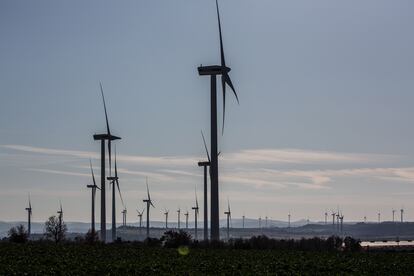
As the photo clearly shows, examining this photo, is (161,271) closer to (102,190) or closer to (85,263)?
(85,263)

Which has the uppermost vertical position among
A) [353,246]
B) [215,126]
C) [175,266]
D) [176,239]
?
[215,126]

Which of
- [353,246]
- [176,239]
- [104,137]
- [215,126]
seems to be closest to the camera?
[215,126]

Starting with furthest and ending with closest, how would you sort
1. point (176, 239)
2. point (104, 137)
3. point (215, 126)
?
point (104, 137) → point (176, 239) → point (215, 126)

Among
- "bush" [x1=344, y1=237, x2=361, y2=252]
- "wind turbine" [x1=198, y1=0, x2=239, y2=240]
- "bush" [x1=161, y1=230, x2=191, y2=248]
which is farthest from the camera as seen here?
"bush" [x1=344, y1=237, x2=361, y2=252]

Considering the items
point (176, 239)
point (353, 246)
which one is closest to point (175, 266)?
point (176, 239)

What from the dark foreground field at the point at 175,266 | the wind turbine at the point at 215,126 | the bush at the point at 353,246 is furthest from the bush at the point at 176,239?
the dark foreground field at the point at 175,266

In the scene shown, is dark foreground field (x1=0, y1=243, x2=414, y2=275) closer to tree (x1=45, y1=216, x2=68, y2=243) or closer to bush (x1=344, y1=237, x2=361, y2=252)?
bush (x1=344, y1=237, x2=361, y2=252)

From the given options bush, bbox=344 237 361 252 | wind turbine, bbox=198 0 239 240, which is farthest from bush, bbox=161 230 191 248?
bush, bbox=344 237 361 252

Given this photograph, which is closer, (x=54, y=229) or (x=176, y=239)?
(x=176, y=239)

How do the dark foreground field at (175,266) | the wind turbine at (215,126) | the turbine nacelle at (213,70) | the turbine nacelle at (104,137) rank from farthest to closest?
the turbine nacelle at (104,137) → the turbine nacelle at (213,70) → the wind turbine at (215,126) → the dark foreground field at (175,266)

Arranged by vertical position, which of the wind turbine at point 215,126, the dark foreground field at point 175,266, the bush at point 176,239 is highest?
the wind turbine at point 215,126

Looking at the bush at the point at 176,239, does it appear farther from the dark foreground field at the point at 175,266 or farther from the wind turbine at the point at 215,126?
the dark foreground field at the point at 175,266

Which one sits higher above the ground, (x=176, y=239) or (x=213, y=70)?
(x=213, y=70)

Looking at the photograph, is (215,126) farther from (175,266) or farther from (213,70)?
(175,266)
